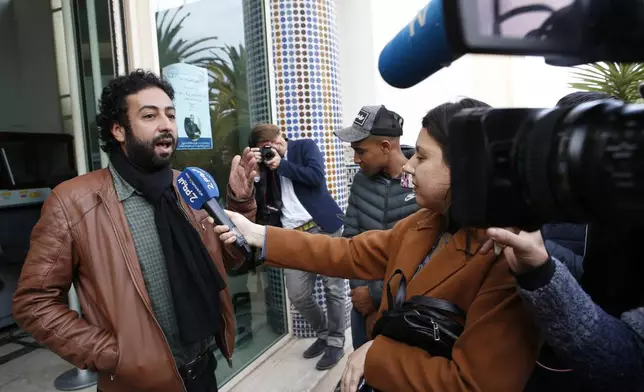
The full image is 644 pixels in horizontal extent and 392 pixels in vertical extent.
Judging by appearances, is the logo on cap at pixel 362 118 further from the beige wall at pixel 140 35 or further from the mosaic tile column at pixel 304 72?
the mosaic tile column at pixel 304 72

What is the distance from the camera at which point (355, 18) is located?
200 inches

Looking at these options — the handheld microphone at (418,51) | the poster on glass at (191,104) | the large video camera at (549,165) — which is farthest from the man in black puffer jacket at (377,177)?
the large video camera at (549,165)

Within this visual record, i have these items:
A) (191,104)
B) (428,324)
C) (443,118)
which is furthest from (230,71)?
(428,324)

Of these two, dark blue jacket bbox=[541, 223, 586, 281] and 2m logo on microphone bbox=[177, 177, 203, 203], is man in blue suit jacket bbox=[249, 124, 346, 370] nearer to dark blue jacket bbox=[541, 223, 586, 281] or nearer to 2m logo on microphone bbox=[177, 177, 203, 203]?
2m logo on microphone bbox=[177, 177, 203, 203]

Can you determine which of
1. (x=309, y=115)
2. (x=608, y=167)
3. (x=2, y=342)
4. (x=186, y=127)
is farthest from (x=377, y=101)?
(x=608, y=167)

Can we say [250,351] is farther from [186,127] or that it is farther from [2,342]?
[2,342]

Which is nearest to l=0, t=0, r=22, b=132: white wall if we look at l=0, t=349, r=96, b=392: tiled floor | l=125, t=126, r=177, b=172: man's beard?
l=0, t=349, r=96, b=392: tiled floor

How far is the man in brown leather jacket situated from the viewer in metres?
1.45

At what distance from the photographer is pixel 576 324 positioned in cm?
90

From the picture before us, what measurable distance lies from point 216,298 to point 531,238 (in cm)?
122

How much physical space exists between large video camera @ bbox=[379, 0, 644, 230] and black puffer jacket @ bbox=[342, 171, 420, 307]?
5.35 ft

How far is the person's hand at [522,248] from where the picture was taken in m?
0.82

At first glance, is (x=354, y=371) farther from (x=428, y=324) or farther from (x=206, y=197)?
(x=206, y=197)

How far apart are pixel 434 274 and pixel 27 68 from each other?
5.12 metres
